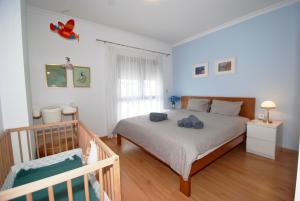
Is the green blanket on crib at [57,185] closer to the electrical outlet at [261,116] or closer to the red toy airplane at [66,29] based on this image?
the red toy airplane at [66,29]

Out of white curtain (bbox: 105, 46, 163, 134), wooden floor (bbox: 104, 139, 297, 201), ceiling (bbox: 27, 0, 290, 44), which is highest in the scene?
ceiling (bbox: 27, 0, 290, 44)

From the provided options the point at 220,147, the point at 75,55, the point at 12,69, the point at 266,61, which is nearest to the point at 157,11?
the point at 75,55

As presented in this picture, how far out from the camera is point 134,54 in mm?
3676

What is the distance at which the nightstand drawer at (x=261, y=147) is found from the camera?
2.23 metres

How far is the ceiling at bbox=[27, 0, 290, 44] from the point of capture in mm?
2354

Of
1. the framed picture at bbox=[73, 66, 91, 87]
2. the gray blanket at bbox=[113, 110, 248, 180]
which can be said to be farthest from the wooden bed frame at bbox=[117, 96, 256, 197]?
the framed picture at bbox=[73, 66, 91, 87]

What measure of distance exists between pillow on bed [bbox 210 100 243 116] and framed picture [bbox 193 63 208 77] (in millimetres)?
870

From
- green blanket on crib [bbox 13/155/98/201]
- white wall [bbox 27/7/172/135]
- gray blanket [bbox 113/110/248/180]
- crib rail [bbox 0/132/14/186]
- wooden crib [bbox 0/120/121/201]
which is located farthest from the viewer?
white wall [bbox 27/7/172/135]

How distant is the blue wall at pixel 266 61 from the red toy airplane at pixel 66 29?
3171 mm

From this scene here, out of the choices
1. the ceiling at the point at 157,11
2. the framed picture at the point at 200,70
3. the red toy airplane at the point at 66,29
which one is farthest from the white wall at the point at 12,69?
the framed picture at the point at 200,70

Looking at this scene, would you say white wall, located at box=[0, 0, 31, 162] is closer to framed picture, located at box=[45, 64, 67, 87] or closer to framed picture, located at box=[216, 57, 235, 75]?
framed picture, located at box=[45, 64, 67, 87]

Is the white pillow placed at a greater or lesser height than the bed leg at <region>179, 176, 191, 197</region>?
greater

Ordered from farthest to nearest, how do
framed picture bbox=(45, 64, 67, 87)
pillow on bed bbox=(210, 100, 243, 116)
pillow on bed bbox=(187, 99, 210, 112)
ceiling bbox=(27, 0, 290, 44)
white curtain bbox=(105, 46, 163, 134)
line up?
pillow on bed bbox=(187, 99, 210, 112), white curtain bbox=(105, 46, 163, 134), pillow on bed bbox=(210, 100, 243, 116), framed picture bbox=(45, 64, 67, 87), ceiling bbox=(27, 0, 290, 44)

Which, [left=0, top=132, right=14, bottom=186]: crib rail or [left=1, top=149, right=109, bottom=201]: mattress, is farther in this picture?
[left=0, top=132, right=14, bottom=186]: crib rail
